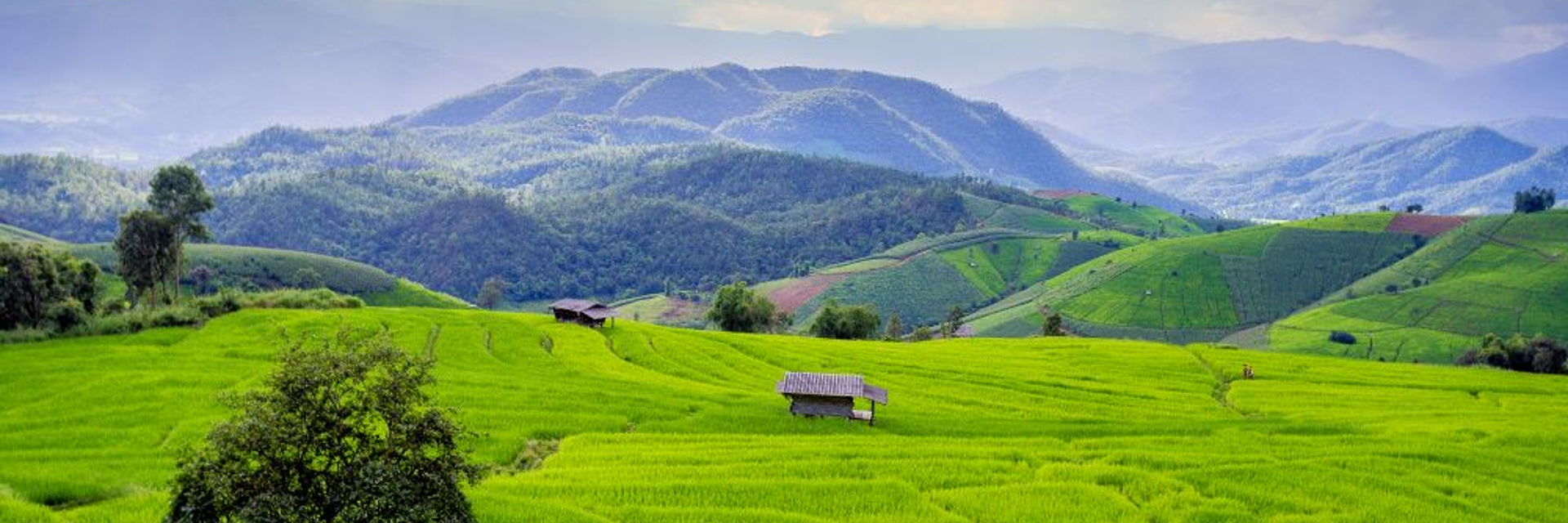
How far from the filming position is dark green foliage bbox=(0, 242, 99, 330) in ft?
244

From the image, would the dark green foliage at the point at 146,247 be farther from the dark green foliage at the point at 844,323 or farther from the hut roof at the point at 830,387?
the hut roof at the point at 830,387

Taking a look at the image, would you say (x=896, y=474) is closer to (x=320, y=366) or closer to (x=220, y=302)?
(x=320, y=366)

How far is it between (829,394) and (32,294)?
65025 mm

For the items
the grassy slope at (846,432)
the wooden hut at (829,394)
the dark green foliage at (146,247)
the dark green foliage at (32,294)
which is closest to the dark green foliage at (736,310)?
the grassy slope at (846,432)

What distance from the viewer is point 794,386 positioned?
5188cm

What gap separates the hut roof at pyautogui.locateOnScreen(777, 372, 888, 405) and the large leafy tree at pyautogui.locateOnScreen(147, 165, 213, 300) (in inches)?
3013

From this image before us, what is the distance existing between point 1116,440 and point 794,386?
16.6m

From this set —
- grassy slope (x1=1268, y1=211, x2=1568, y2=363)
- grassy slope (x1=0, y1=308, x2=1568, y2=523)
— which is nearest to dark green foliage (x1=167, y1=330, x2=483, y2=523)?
grassy slope (x1=0, y1=308, x2=1568, y2=523)

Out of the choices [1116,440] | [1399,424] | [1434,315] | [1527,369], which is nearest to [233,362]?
[1116,440]

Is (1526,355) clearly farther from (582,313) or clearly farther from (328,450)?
(328,450)

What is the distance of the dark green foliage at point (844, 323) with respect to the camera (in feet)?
423

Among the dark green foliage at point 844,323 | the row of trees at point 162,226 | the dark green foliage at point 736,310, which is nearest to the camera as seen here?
the row of trees at point 162,226

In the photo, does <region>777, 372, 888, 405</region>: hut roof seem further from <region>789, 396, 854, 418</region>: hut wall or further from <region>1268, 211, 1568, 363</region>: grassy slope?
<region>1268, 211, 1568, 363</region>: grassy slope

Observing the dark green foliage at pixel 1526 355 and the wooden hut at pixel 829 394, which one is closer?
the wooden hut at pixel 829 394
